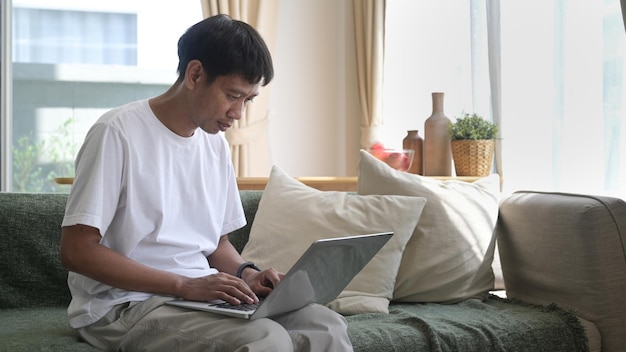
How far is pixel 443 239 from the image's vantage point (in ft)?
8.68

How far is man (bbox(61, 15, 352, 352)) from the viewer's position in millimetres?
1723

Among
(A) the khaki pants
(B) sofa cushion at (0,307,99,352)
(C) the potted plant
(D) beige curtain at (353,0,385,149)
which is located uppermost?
(D) beige curtain at (353,0,385,149)

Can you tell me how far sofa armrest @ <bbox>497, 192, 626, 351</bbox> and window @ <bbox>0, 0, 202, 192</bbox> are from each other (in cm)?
305

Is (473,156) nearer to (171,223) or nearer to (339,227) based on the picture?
(339,227)

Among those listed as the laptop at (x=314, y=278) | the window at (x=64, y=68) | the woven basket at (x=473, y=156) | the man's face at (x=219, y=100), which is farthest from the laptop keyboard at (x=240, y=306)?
the window at (x=64, y=68)

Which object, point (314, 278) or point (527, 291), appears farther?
point (527, 291)

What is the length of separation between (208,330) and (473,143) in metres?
2.36

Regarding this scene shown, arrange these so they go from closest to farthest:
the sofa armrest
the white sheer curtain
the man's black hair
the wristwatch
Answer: the man's black hair < the wristwatch < the sofa armrest < the white sheer curtain

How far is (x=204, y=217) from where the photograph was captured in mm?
2031

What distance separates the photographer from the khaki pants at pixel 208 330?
1617mm

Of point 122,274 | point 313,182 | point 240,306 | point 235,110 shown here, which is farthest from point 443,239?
point 313,182

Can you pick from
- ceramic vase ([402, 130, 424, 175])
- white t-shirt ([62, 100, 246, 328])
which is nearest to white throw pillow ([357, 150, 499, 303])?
white t-shirt ([62, 100, 246, 328])

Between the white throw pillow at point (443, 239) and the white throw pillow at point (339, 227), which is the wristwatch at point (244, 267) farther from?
the white throw pillow at point (443, 239)

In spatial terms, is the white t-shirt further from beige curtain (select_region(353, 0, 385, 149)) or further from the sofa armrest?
beige curtain (select_region(353, 0, 385, 149))
